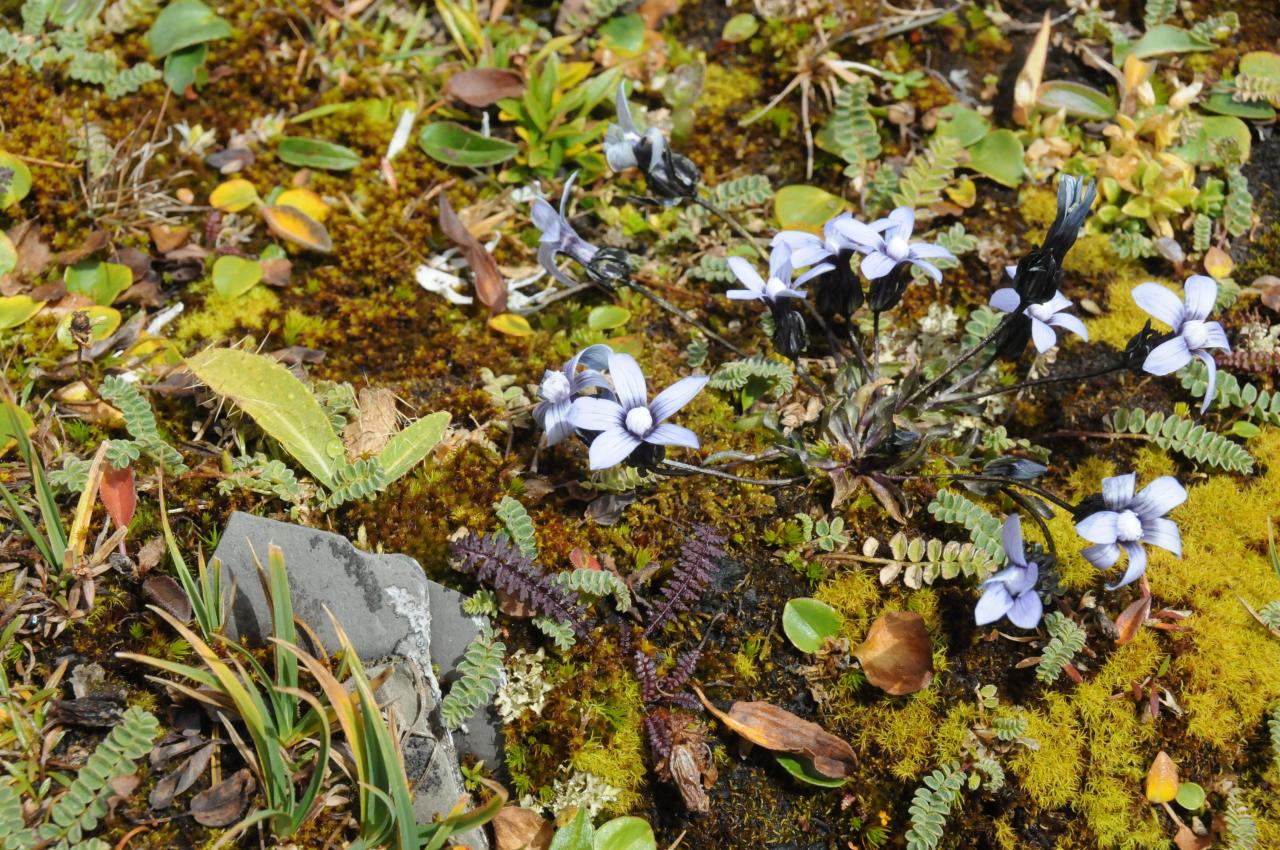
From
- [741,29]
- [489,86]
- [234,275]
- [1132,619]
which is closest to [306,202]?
[234,275]

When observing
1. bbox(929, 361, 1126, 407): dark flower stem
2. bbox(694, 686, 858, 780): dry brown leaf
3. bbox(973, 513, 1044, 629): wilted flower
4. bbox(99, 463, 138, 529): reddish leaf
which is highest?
bbox(99, 463, 138, 529): reddish leaf

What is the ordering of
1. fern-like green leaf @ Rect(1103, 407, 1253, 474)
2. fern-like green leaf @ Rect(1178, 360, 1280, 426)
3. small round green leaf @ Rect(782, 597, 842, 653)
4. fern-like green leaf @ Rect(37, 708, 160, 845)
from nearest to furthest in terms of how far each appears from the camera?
fern-like green leaf @ Rect(37, 708, 160, 845), small round green leaf @ Rect(782, 597, 842, 653), fern-like green leaf @ Rect(1103, 407, 1253, 474), fern-like green leaf @ Rect(1178, 360, 1280, 426)

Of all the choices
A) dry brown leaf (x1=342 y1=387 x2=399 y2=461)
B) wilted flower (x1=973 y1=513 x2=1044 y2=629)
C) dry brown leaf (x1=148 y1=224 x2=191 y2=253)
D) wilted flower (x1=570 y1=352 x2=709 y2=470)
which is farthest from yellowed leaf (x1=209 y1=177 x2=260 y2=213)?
wilted flower (x1=973 y1=513 x2=1044 y2=629)

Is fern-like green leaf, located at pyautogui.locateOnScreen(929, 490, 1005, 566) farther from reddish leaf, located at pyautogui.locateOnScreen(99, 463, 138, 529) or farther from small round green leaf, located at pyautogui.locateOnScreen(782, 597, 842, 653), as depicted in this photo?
reddish leaf, located at pyautogui.locateOnScreen(99, 463, 138, 529)

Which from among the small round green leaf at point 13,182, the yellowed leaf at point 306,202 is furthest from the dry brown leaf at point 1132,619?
the small round green leaf at point 13,182

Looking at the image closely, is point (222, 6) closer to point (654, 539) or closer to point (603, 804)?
point (654, 539)

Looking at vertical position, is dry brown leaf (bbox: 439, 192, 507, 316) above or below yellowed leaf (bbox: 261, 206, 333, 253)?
below

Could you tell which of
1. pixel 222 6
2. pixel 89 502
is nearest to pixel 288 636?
pixel 89 502
